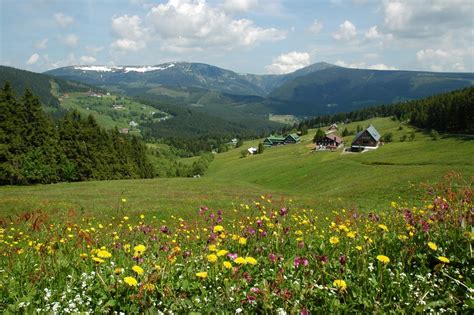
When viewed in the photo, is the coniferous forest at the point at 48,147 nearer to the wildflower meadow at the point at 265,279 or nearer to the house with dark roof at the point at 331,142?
the wildflower meadow at the point at 265,279

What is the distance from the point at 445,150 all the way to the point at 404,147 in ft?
50.5

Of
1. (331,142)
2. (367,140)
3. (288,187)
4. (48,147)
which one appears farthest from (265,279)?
(331,142)

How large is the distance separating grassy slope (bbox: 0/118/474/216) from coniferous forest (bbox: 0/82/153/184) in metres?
6.68

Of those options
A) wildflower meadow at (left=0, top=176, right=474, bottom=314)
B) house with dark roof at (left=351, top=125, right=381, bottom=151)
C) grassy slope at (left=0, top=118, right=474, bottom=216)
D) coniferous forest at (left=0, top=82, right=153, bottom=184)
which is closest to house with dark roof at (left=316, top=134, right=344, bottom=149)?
house with dark roof at (left=351, top=125, right=381, bottom=151)

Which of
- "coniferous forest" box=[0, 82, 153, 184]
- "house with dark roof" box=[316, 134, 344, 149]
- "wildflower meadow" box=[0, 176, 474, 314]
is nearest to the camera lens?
"wildflower meadow" box=[0, 176, 474, 314]

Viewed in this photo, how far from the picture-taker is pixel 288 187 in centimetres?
6500

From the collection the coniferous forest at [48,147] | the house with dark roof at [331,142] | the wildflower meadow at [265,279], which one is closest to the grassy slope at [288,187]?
the wildflower meadow at [265,279]

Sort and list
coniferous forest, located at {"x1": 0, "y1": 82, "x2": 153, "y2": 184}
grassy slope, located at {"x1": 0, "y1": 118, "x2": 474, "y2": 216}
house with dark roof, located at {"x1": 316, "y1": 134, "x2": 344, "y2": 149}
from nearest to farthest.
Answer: grassy slope, located at {"x1": 0, "y1": 118, "x2": 474, "y2": 216}, coniferous forest, located at {"x1": 0, "y1": 82, "x2": 153, "y2": 184}, house with dark roof, located at {"x1": 316, "y1": 134, "x2": 344, "y2": 149}

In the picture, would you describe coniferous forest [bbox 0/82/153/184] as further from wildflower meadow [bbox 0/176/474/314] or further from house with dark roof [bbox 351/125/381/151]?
house with dark roof [bbox 351/125/381/151]

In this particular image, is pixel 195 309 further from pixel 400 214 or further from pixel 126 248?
pixel 400 214

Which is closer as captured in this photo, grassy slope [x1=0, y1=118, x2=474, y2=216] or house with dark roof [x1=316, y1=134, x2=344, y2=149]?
grassy slope [x1=0, y1=118, x2=474, y2=216]

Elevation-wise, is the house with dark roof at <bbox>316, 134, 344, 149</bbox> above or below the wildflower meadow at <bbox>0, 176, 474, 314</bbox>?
below

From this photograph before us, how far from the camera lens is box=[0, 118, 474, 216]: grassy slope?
26094 mm

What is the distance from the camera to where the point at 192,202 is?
26.7 m
